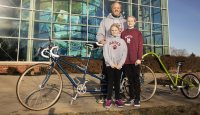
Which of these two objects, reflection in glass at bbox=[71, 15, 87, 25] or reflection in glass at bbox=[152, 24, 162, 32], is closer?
reflection in glass at bbox=[71, 15, 87, 25]

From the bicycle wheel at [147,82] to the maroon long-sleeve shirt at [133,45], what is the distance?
2.31 feet

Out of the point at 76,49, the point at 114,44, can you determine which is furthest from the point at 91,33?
the point at 114,44

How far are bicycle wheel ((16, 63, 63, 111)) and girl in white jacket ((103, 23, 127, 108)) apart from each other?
88 cm

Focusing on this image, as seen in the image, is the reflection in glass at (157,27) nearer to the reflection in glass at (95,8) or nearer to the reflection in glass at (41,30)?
the reflection in glass at (95,8)

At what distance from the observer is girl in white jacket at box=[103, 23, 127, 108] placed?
493cm

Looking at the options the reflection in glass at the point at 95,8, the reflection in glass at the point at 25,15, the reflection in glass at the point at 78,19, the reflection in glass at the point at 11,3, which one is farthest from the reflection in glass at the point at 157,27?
the reflection in glass at the point at 11,3

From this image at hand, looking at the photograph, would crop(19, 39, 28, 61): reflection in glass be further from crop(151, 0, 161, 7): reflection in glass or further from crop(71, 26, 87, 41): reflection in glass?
crop(151, 0, 161, 7): reflection in glass

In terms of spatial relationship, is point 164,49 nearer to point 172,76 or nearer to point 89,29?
point 89,29

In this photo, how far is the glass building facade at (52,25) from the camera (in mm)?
15741

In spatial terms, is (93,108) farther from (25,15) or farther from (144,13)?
(144,13)

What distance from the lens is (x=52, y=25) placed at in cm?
1677

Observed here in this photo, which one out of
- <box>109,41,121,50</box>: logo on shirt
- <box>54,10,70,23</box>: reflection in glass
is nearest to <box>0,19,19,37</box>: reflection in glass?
<box>54,10,70,23</box>: reflection in glass

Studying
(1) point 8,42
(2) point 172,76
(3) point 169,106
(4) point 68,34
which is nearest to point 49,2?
(4) point 68,34

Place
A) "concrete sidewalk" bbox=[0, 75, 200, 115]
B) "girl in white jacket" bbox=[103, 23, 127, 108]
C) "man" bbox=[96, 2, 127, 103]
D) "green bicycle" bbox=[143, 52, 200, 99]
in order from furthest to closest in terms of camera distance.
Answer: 1. "green bicycle" bbox=[143, 52, 200, 99]
2. "man" bbox=[96, 2, 127, 103]
3. "girl in white jacket" bbox=[103, 23, 127, 108]
4. "concrete sidewalk" bbox=[0, 75, 200, 115]
